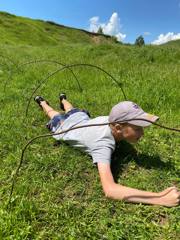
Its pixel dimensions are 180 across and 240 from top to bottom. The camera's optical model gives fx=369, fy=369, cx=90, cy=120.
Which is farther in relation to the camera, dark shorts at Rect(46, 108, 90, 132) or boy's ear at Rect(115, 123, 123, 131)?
dark shorts at Rect(46, 108, 90, 132)

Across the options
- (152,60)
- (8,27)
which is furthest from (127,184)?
(8,27)

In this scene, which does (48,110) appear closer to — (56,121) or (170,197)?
(56,121)

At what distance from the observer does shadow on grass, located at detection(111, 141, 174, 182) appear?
5.38 m

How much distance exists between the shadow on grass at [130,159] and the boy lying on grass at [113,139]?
0.33 meters

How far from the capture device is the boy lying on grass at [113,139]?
14.6 feet

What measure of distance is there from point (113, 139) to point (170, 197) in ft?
4.27

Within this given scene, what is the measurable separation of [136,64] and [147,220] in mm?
9470

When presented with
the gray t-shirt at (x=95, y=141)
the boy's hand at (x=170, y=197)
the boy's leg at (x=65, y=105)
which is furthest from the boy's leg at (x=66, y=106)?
the boy's hand at (x=170, y=197)

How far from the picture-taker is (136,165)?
5453 mm

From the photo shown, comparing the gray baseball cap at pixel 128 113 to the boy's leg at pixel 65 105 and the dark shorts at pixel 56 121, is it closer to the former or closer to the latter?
the dark shorts at pixel 56 121

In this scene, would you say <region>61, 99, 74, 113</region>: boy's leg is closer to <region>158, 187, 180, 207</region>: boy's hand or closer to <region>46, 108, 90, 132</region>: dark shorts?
<region>46, 108, 90, 132</region>: dark shorts

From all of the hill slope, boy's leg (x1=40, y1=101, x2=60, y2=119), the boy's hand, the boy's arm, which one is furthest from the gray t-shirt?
the hill slope

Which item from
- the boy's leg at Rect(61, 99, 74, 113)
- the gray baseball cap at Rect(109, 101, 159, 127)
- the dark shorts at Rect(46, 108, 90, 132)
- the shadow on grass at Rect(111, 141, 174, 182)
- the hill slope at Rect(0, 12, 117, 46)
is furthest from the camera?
the hill slope at Rect(0, 12, 117, 46)

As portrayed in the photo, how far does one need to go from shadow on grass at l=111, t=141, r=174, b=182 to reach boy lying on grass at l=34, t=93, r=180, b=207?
33cm
